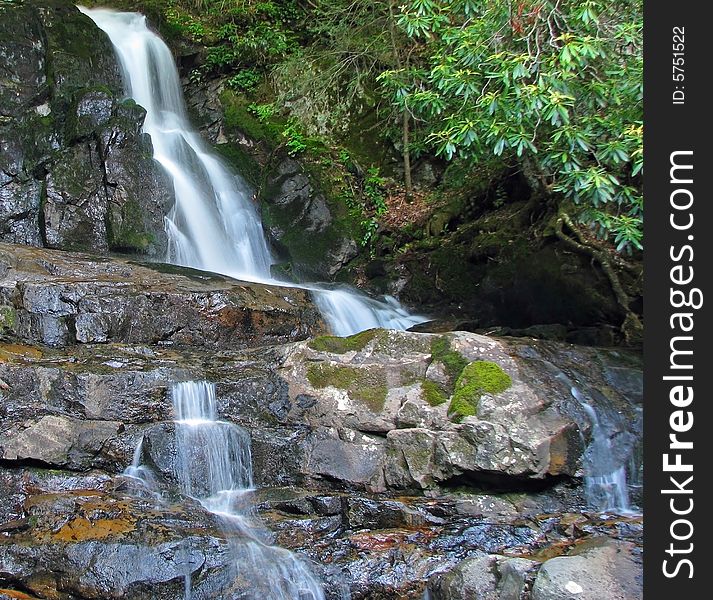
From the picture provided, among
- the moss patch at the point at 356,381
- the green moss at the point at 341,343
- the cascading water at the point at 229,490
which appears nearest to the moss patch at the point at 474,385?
the moss patch at the point at 356,381

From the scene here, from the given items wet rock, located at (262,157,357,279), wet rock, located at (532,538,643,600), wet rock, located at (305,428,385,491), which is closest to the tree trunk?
wet rock, located at (262,157,357,279)

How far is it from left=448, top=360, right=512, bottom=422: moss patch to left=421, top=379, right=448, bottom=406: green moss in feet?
0.37

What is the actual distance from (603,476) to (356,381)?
243 cm

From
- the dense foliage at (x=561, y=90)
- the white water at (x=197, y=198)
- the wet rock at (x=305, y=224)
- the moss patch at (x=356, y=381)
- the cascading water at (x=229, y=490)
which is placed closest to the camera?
the cascading water at (x=229, y=490)

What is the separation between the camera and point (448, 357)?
22.5 ft

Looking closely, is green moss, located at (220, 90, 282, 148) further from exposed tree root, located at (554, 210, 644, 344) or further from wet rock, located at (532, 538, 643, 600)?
wet rock, located at (532, 538, 643, 600)

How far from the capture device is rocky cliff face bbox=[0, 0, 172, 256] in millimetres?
10141

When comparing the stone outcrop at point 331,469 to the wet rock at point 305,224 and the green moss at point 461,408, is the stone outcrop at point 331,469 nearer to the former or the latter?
the green moss at point 461,408

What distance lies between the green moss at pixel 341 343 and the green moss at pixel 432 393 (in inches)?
31.4

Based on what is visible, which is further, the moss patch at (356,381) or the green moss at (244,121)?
the green moss at (244,121)

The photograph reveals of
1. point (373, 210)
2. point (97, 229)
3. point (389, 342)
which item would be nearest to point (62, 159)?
point (97, 229)

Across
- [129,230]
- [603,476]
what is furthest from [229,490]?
[129,230]

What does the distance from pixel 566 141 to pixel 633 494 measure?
3.45 metres

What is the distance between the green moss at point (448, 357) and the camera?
6758 mm
